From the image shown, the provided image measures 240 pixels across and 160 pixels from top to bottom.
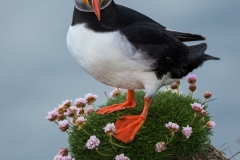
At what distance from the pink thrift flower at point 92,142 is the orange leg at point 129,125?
0.28 meters

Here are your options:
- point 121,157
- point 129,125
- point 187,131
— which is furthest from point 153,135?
point 121,157

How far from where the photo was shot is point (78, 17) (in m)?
6.82

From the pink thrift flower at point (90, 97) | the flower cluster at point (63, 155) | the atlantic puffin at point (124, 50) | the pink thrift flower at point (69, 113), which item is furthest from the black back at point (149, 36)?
the flower cluster at point (63, 155)

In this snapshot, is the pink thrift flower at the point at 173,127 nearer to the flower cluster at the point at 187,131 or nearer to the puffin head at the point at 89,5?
the flower cluster at the point at 187,131

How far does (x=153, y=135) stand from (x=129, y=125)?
0.31 m

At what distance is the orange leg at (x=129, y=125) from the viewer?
23.0 ft

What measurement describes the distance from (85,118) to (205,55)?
177 centimetres

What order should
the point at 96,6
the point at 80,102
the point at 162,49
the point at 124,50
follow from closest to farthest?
the point at 96,6
the point at 124,50
the point at 162,49
the point at 80,102

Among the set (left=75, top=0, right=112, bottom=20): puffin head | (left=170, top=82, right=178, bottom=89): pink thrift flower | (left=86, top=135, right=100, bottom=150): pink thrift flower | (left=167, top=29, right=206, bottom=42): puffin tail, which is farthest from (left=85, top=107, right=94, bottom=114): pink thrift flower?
(left=75, top=0, right=112, bottom=20): puffin head

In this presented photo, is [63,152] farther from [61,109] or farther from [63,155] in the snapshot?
[61,109]

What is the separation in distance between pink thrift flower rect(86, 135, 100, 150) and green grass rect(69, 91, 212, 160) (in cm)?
18

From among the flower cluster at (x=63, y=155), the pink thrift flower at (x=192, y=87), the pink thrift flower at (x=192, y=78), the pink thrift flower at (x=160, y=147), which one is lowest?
the pink thrift flower at (x=160, y=147)

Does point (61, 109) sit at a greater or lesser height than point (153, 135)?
greater

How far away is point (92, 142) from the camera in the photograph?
686cm
